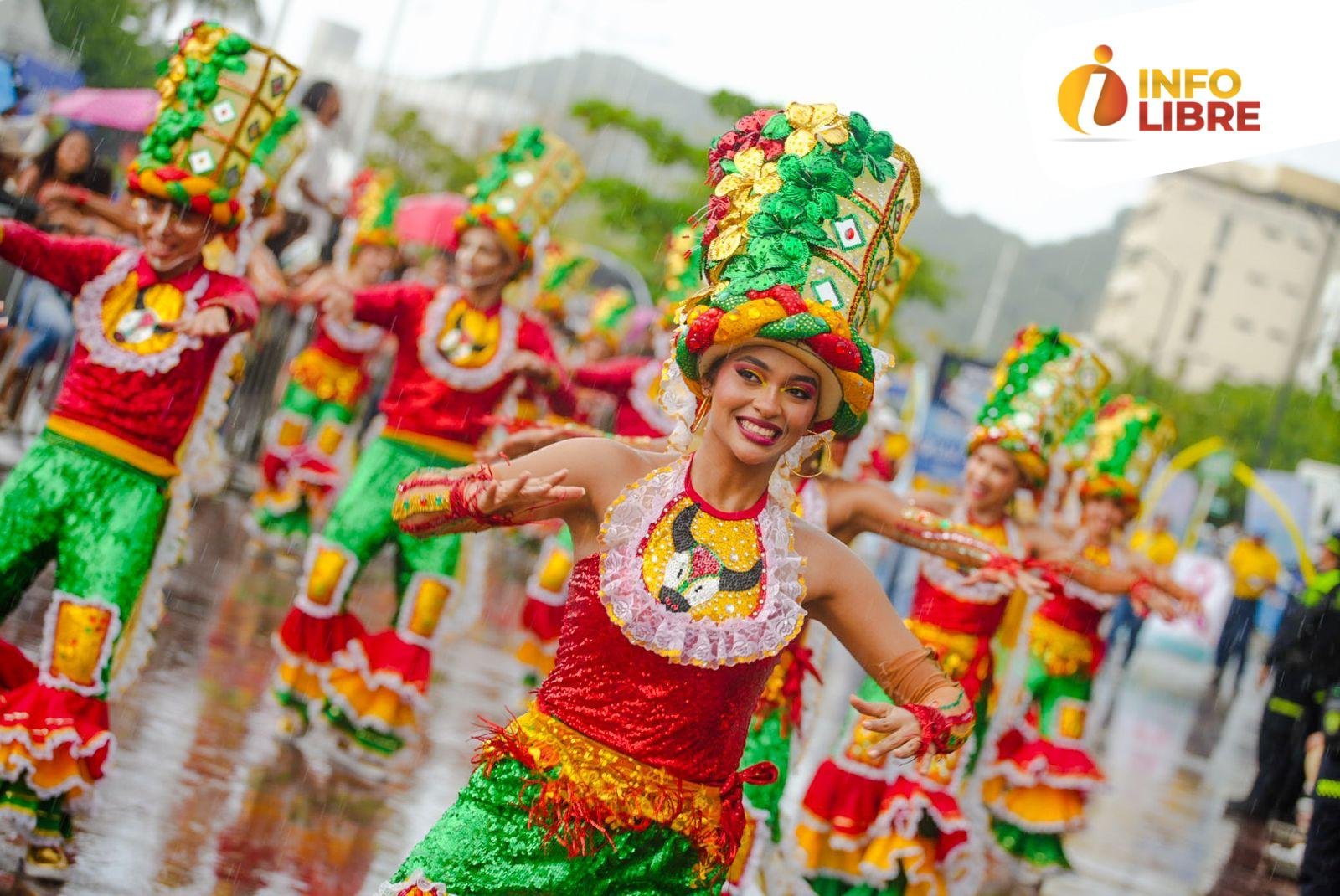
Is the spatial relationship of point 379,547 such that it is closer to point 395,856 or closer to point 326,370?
point 395,856

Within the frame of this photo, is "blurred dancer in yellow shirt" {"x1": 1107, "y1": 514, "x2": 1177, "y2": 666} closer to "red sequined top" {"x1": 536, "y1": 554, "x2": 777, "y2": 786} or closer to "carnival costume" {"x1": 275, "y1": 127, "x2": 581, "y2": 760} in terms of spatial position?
"carnival costume" {"x1": 275, "y1": 127, "x2": 581, "y2": 760}

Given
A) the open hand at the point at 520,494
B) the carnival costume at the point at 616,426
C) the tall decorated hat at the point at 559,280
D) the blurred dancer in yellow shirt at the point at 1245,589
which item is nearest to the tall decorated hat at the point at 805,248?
the open hand at the point at 520,494

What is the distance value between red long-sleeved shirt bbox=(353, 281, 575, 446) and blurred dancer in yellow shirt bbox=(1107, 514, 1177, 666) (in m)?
14.2

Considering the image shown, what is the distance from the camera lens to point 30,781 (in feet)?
16.4

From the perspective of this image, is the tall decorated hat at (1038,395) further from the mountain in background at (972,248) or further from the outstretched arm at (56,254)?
the mountain in background at (972,248)

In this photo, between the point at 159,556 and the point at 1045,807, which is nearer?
the point at 159,556

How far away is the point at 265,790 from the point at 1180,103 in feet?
14.0

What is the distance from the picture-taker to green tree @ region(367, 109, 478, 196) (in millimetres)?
34312

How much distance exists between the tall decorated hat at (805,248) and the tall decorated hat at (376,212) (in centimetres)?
890

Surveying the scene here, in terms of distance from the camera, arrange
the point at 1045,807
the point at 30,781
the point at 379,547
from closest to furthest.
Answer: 1. the point at 30,781
2. the point at 379,547
3. the point at 1045,807

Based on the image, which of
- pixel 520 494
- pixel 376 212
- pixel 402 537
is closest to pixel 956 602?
pixel 402 537

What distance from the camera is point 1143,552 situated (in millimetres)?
20625

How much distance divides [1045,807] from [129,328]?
5735mm

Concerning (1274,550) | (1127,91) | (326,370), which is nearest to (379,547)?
(1127,91)
